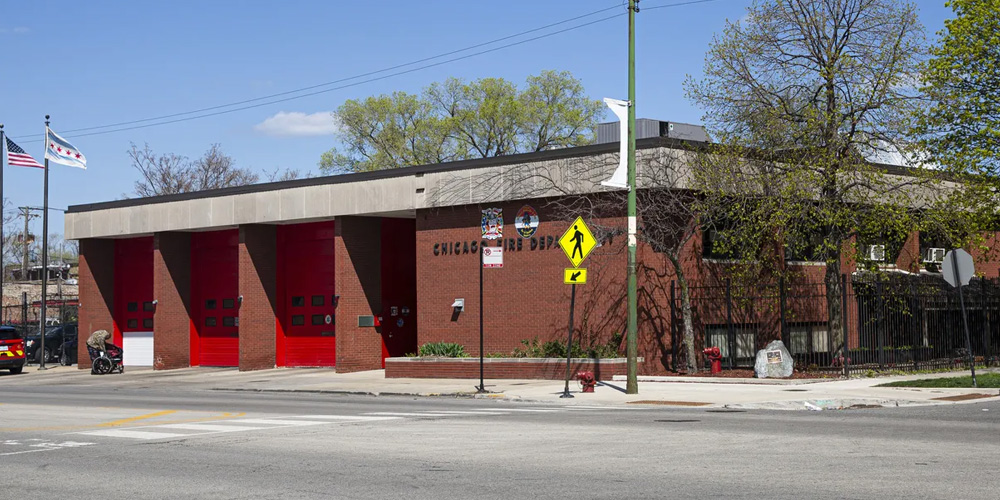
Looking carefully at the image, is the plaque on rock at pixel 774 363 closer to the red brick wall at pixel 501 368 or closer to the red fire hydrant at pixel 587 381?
the red brick wall at pixel 501 368

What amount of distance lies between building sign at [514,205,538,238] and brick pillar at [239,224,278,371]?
37.8 feet

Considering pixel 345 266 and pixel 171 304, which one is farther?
pixel 171 304

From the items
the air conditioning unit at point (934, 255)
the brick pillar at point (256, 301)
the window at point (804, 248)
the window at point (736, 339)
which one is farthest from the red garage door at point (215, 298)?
the air conditioning unit at point (934, 255)

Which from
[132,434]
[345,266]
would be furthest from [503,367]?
[132,434]

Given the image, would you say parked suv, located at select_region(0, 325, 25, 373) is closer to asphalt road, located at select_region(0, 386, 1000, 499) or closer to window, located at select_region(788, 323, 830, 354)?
asphalt road, located at select_region(0, 386, 1000, 499)

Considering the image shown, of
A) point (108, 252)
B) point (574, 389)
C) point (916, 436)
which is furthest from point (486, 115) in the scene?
point (916, 436)

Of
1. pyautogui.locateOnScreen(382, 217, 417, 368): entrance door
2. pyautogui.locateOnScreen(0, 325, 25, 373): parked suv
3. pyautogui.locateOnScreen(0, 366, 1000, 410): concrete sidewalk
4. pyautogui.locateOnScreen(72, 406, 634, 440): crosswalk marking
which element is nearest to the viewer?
pyautogui.locateOnScreen(72, 406, 634, 440): crosswalk marking

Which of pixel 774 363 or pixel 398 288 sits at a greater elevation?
pixel 398 288

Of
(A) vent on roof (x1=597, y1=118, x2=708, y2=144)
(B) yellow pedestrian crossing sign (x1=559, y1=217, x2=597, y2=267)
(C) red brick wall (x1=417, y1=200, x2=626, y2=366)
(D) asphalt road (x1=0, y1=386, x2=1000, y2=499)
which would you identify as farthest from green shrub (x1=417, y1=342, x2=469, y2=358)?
(D) asphalt road (x1=0, y1=386, x2=1000, y2=499)

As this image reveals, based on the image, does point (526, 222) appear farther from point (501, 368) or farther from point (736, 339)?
point (736, 339)

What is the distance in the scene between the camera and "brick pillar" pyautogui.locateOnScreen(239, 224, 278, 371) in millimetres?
38531

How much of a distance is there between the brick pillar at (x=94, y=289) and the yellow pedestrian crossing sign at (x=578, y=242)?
91.4 feet

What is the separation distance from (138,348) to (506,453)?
1414 inches

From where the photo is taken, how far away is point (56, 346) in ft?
159
